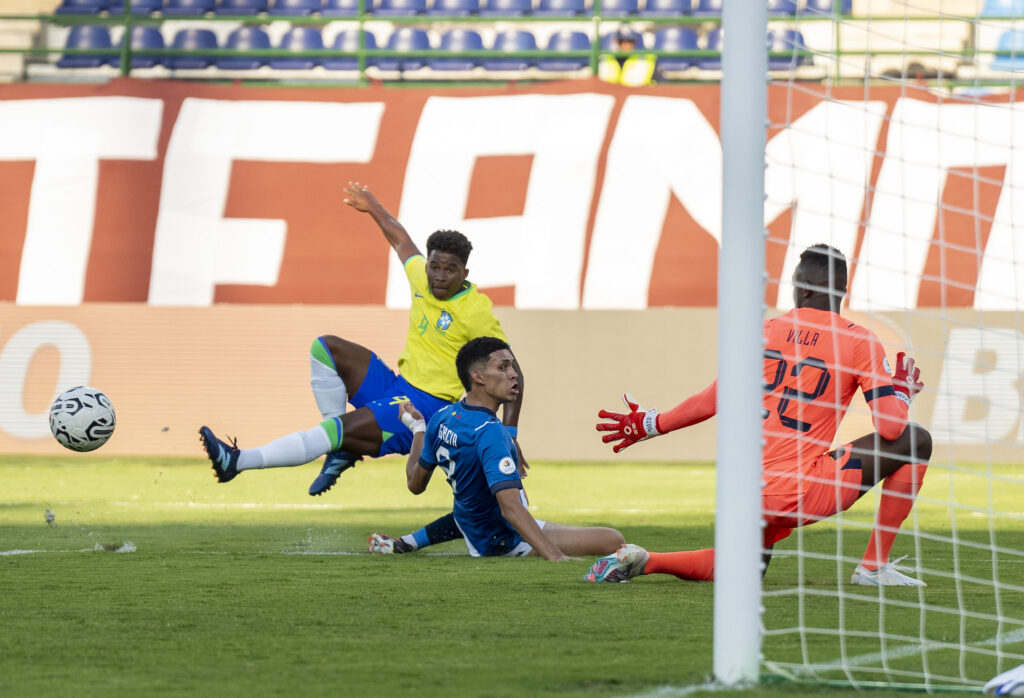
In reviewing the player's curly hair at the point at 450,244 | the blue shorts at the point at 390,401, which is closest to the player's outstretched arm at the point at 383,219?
the player's curly hair at the point at 450,244

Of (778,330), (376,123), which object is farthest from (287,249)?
(778,330)

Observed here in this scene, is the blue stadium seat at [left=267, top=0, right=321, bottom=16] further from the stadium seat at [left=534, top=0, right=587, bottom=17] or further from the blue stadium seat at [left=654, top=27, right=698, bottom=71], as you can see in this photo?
the blue stadium seat at [left=654, top=27, right=698, bottom=71]

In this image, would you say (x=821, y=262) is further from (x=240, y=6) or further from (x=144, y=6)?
(x=144, y=6)

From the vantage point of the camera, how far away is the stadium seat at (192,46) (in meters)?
18.8

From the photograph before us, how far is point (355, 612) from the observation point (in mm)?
4953

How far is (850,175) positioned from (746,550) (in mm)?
13315

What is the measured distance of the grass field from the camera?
146 inches

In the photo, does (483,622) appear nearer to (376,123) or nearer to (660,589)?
(660,589)

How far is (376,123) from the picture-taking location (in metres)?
16.7

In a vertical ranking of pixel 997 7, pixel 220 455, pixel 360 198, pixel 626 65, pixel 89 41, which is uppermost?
pixel 997 7

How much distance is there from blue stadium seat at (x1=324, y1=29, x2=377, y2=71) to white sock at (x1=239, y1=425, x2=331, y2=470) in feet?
38.0

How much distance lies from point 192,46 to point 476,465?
14.0 m

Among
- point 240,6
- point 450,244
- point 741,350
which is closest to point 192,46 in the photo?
point 240,6

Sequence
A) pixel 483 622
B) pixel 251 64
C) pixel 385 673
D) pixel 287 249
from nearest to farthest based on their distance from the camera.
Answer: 1. pixel 385 673
2. pixel 483 622
3. pixel 287 249
4. pixel 251 64
